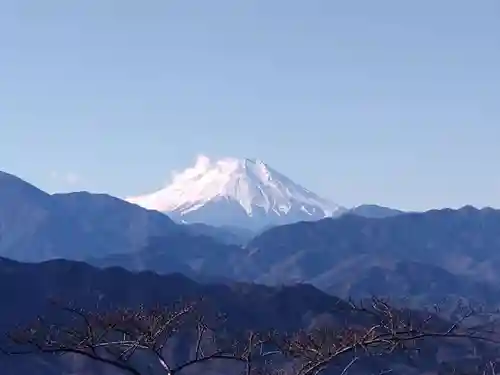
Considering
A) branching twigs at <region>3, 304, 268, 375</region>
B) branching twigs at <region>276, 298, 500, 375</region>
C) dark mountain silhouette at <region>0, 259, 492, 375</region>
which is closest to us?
branching twigs at <region>276, 298, 500, 375</region>

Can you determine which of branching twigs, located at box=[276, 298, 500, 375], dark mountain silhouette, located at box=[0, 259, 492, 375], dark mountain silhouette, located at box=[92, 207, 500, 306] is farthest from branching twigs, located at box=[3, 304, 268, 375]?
dark mountain silhouette, located at box=[92, 207, 500, 306]

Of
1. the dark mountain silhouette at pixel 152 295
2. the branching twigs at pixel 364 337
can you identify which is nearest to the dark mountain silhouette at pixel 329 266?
the dark mountain silhouette at pixel 152 295

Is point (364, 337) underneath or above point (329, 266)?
underneath

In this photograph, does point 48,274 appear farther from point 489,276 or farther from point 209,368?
point 489,276

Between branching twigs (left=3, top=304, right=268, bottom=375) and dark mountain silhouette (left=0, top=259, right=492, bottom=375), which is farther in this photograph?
dark mountain silhouette (left=0, top=259, right=492, bottom=375)

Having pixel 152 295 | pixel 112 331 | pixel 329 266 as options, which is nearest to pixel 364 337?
pixel 112 331

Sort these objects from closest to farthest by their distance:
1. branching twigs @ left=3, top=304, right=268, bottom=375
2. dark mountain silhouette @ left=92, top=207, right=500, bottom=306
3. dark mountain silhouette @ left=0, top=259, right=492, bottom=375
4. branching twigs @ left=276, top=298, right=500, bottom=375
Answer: branching twigs @ left=276, top=298, right=500, bottom=375 → branching twigs @ left=3, top=304, right=268, bottom=375 → dark mountain silhouette @ left=0, top=259, right=492, bottom=375 → dark mountain silhouette @ left=92, top=207, right=500, bottom=306

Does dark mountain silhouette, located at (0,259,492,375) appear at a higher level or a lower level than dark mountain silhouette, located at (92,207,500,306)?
lower

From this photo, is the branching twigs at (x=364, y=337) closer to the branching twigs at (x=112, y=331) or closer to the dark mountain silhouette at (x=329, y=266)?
the branching twigs at (x=112, y=331)

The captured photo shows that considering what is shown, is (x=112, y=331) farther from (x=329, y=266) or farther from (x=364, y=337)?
(x=329, y=266)

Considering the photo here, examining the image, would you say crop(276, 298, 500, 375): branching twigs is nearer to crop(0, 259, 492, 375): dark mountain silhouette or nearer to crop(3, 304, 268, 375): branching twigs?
crop(3, 304, 268, 375): branching twigs

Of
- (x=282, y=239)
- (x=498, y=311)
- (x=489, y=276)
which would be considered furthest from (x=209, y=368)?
(x=282, y=239)

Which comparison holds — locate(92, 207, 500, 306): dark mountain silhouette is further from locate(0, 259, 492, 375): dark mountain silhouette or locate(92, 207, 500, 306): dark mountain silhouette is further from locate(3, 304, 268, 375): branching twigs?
locate(3, 304, 268, 375): branching twigs

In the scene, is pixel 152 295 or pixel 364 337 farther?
pixel 152 295
